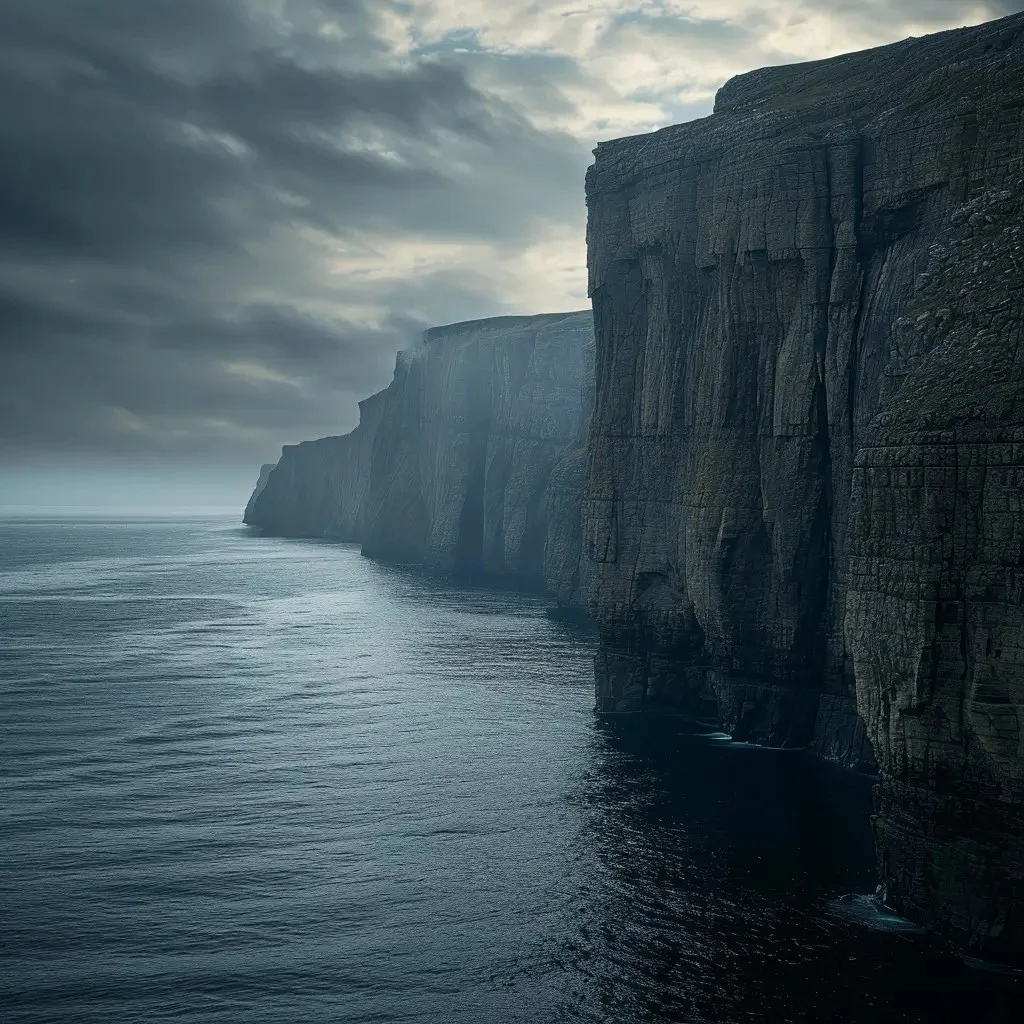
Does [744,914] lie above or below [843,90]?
below

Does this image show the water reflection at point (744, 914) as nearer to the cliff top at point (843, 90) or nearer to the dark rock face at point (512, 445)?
the cliff top at point (843, 90)

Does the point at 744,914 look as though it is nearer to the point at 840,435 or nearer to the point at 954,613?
the point at 954,613

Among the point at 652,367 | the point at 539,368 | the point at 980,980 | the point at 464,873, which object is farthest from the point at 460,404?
the point at 980,980

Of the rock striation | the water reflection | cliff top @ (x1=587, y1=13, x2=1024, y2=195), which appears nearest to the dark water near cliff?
the water reflection

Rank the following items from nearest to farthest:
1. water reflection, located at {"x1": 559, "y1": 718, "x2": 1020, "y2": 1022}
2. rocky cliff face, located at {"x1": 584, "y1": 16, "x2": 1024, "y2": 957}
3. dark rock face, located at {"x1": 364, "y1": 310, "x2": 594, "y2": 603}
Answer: water reflection, located at {"x1": 559, "y1": 718, "x2": 1020, "y2": 1022} → rocky cliff face, located at {"x1": 584, "y1": 16, "x2": 1024, "y2": 957} → dark rock face, located at {"x1": 364, "y1": 310, "x2": 594, "y2": 603}

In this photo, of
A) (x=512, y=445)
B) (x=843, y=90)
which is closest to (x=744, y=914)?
(x=843, y=90)

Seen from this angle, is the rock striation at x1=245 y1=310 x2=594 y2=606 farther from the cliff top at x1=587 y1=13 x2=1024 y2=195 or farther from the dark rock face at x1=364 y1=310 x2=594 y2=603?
the cliff top at x1=587 y1=13 x2=1024 y2=195

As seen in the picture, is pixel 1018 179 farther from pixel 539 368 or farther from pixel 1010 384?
pixel 539 368
